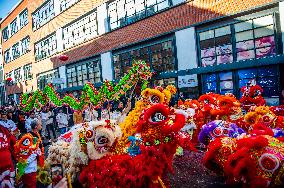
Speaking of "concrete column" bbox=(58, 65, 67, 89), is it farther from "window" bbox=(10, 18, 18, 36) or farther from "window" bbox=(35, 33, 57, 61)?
"window" bbox=(10, 18, 18, 36)

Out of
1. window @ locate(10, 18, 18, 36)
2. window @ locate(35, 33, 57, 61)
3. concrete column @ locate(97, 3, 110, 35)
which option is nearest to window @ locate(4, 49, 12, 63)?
window @ locate(10, 18, 18, 36)

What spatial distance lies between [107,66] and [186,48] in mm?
8209

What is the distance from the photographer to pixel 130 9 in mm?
20188

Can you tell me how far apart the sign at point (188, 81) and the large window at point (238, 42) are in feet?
2.96

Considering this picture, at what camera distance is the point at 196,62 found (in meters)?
15.4

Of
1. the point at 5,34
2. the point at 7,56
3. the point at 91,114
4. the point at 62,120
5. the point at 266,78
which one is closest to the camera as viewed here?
the point at 91,114

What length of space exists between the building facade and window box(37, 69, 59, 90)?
0.25m

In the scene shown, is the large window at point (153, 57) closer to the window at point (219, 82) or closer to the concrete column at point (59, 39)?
the window at point (219, 82)

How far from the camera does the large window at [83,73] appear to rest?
937 inches

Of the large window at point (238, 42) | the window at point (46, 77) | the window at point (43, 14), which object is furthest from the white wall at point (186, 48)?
the window at point (43, 14)

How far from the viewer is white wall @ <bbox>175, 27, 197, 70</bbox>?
1552 cm

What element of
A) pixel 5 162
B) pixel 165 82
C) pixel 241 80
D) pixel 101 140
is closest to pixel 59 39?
pixel 165 82

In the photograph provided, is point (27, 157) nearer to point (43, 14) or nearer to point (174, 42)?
point (174, 42)

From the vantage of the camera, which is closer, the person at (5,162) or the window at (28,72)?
the person at (5,162)
